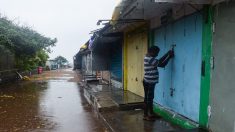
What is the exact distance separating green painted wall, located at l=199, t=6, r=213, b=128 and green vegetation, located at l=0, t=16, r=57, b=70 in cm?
1520

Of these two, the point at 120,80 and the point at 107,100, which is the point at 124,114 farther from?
the point at 120,80

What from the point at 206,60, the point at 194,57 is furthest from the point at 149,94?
the point at 206,60

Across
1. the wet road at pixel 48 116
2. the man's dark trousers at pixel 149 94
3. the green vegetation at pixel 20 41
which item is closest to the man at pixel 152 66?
the man's dark trousers at pixel 149 94

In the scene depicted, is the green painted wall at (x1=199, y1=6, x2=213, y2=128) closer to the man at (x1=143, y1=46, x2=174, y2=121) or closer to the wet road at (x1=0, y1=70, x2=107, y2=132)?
the man at (x1=143, y1=46, x2=174, y2=121)

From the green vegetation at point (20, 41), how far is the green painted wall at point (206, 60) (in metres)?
15.2

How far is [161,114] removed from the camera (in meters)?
8.05

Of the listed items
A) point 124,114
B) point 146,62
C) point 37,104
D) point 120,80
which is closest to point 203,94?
point 146,62

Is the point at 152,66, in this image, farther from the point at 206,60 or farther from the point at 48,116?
the point at 48,116

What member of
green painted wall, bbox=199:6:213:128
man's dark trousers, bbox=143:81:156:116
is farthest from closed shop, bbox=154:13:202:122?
man's dark trousers, bbox=143:81:156:116

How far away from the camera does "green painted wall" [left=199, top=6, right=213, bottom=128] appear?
221 inches

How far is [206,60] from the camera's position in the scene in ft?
18.7

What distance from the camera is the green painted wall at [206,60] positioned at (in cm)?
561

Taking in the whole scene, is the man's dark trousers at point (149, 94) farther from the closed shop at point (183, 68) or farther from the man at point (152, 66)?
the closed shop at point (183, 68)

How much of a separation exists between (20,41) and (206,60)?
1969 cm
